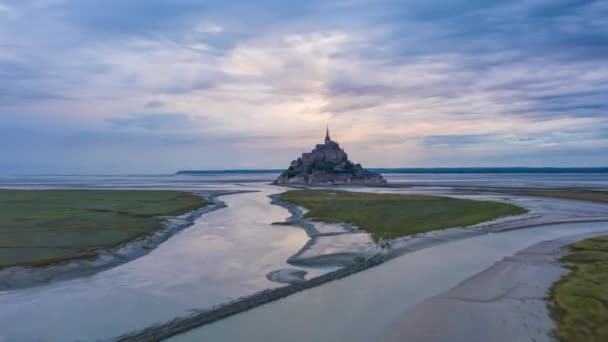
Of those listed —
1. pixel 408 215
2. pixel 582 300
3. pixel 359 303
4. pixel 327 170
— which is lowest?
pixel 359 303

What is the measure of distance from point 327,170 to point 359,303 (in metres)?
138

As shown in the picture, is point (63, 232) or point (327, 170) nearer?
point (63, 232)

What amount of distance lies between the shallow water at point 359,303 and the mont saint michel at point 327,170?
121 meters

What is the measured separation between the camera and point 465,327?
1309 cm

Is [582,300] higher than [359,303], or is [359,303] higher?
[582,300]

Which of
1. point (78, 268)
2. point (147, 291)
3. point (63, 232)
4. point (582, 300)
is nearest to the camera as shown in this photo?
point (582, 300)

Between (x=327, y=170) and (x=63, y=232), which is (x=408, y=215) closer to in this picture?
(x=63, y=232)

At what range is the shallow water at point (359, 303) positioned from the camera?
1295 centimetres

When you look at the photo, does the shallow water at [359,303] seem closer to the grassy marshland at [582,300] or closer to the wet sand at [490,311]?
the wet sand at [490,311]

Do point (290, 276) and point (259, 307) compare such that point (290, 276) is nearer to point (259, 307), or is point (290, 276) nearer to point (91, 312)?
point (259, 307)

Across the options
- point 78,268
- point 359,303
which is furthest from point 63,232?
point 359,303

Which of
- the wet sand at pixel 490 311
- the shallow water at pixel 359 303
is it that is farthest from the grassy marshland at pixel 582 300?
the shallow water at pixel 359 303

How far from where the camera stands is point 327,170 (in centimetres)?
15312

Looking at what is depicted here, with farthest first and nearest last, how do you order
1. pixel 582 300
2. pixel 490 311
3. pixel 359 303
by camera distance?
pixel 359 303
pixel 582 300
pixel 490 311
